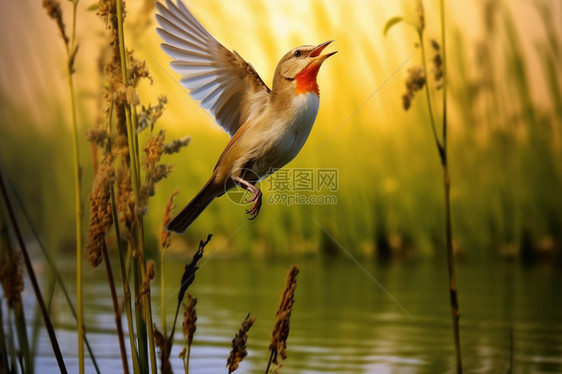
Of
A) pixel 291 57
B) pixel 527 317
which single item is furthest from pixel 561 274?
pixel 291 57

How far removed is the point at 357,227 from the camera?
3.29 metres

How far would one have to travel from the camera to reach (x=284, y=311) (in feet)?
3.67

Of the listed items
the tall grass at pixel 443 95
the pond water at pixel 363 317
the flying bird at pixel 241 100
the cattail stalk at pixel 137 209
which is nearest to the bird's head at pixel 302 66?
the flying bird at pixel 241 100

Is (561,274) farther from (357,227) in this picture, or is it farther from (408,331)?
(408,331)

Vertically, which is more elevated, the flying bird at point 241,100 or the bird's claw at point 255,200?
the flying bird at point 241,100

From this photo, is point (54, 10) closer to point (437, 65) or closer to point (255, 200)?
point (255, 200)

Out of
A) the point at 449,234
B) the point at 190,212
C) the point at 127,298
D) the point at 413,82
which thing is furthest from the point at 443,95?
the point at 127,298

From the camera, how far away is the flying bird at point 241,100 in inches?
48.7

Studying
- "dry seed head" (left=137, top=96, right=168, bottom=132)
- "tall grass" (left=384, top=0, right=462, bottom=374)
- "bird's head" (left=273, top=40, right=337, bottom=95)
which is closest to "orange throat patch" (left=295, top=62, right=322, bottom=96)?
"bird's head" (left=273, top=40, right=337, bottom=95)

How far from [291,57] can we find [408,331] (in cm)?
128

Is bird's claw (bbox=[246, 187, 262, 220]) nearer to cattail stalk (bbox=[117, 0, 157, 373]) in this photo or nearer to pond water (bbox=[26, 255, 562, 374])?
cattail stalk (bbox=[117, 0, 157, 373])

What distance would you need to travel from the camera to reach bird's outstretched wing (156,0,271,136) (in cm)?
129

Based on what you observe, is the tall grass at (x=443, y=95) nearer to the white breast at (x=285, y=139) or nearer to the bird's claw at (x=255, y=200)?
the white breast at (x=285, y=139)

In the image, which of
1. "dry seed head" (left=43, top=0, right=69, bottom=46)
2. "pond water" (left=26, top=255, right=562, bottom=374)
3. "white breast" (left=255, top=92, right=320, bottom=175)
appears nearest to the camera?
"dry seed head" (left=43, top=0, right=69, bottom=46)
